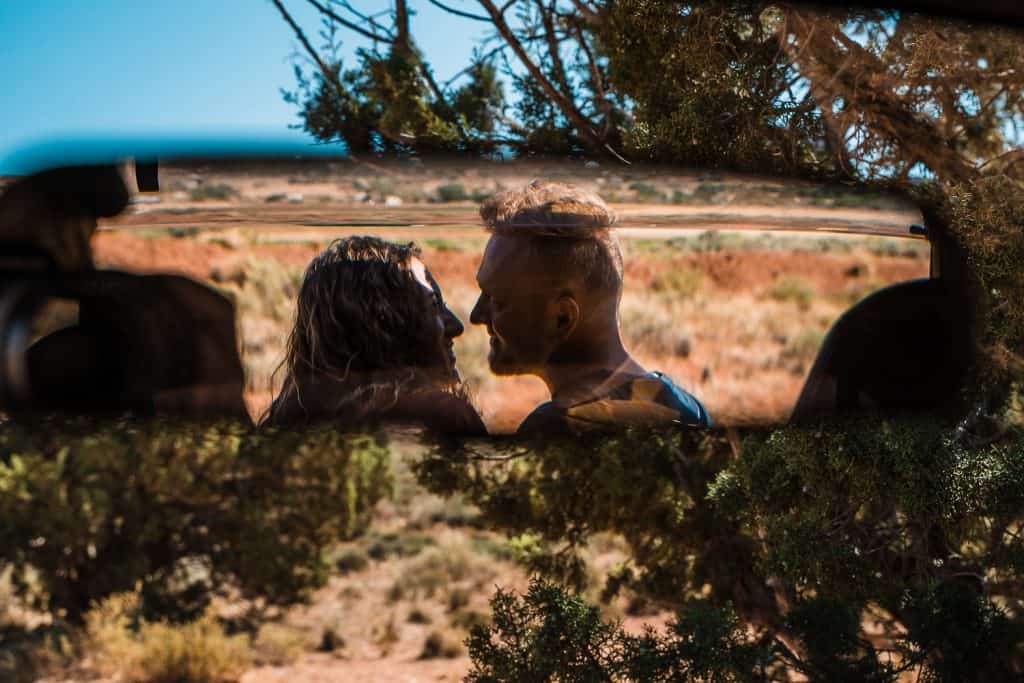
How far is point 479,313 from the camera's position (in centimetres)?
49

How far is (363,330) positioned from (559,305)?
12 centimetres

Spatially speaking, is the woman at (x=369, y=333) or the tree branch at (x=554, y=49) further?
the tree branch at (x=554, y=49)

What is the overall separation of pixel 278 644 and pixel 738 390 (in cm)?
41

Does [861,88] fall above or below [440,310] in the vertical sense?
above

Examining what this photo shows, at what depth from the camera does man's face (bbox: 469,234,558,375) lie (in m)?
0.49

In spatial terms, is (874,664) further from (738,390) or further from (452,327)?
(452,327)

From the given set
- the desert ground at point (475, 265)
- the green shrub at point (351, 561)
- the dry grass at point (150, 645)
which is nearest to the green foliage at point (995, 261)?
the desert ground at point (475, 265)

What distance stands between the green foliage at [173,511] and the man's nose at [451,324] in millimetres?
134

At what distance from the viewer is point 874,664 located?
91 cm

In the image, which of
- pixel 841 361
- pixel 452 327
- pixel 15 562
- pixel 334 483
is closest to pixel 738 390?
pixel 841 361

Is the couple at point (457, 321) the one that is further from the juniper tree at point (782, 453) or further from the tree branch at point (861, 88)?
the tree branch at point (861, 88)

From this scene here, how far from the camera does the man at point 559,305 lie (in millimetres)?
492

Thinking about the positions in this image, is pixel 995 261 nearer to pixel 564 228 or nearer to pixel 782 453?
pixel 782 453

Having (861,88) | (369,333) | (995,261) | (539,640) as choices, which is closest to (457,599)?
(539,640)
